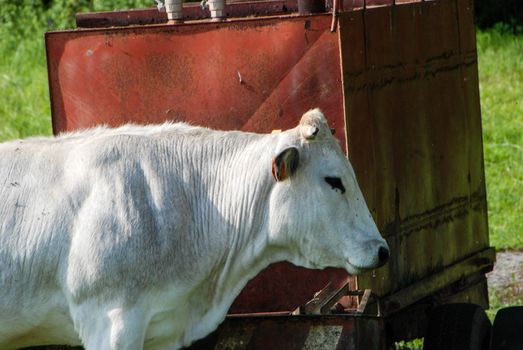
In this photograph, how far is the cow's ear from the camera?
18.3 feet

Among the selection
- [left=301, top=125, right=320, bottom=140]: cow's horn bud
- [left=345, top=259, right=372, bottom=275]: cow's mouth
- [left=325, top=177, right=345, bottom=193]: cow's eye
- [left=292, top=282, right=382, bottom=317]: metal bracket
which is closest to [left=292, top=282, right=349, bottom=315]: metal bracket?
[left=292, top=282, right=382, bottom=317]: metal bracket

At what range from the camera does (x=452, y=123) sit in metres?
→ 7.17

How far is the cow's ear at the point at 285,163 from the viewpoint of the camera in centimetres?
557

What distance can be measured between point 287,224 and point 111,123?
1.36 m

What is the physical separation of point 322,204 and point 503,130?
8.12 metres

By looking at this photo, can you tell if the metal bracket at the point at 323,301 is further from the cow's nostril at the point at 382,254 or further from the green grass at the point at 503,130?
the green grass at the point at 503,130

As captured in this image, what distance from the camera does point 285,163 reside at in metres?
5.57

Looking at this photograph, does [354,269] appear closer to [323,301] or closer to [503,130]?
[323,301]

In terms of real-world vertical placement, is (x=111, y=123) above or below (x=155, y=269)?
above

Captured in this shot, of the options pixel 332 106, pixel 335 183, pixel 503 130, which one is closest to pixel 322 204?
pixel 335 183

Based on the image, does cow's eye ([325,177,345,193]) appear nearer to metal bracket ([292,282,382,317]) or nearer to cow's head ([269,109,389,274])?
cow's head ([269,109,389,274])

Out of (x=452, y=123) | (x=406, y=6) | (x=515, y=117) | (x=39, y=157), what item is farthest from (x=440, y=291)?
(x=515, y=117)

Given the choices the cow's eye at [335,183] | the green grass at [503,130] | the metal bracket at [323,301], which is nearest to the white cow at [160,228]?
the cow's eye at [335,183]

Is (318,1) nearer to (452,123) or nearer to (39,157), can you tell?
(452,123)
